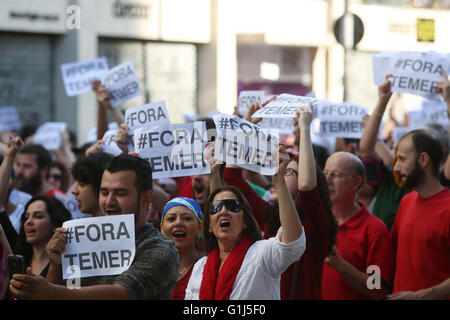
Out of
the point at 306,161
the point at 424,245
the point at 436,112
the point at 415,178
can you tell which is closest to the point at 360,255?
the point at 424,245

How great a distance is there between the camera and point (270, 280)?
4.54m

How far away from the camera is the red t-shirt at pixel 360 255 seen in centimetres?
568

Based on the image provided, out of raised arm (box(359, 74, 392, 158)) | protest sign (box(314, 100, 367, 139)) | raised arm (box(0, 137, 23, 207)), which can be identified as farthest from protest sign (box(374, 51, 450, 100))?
raised arm (box(0, 137, 23, 207))

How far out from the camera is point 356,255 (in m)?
5.73

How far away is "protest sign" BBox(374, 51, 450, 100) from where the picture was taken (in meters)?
7.04

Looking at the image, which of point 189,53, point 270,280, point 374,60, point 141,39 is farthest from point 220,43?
point 270,280

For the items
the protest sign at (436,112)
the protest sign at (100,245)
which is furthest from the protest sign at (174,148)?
the protest sign at (436,112)

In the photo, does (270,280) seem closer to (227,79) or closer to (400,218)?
(400,218)

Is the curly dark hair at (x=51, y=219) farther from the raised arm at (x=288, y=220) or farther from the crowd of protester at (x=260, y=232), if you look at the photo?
the raised arm at (x=288, y=220)

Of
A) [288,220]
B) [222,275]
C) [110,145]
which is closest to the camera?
[288,220]

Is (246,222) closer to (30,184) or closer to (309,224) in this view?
(309,224)

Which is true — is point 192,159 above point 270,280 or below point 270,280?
above

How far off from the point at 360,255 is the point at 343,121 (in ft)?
10.1

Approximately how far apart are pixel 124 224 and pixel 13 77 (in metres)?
14.7
